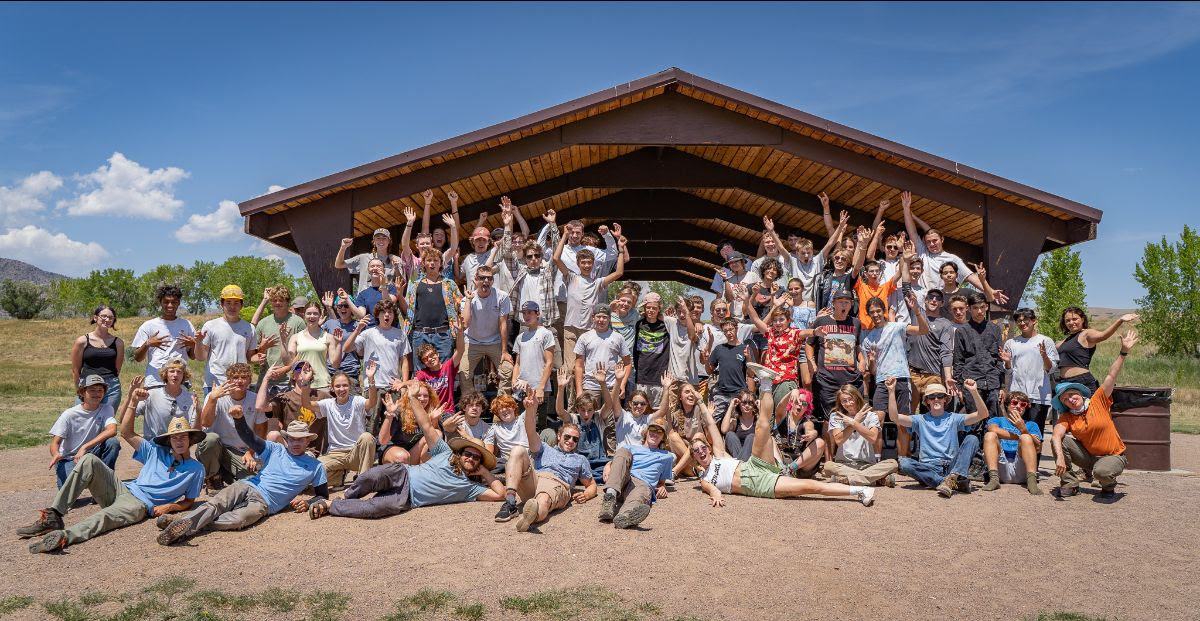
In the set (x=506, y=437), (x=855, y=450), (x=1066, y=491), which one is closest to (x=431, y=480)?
(x=506, y=437)

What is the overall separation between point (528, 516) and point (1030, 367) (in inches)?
232

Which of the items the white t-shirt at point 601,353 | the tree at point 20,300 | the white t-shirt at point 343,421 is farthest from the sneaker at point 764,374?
the tree at point 20,300

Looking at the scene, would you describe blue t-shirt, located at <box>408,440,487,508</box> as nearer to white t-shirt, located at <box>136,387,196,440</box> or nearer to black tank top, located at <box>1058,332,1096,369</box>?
white t-shirt, located at <box>136,387,196,440</box>

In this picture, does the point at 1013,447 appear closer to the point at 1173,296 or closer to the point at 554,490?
the point at 554,490

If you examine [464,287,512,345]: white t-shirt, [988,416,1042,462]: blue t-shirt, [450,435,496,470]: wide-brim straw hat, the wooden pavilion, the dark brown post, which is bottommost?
[450,435,496,470]: wide-brim straw hat

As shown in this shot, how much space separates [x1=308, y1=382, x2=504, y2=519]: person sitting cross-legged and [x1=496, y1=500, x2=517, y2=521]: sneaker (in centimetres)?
48

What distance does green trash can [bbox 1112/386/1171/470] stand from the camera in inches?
350

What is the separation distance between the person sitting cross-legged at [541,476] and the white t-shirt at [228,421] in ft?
8.98

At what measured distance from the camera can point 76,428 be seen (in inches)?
292

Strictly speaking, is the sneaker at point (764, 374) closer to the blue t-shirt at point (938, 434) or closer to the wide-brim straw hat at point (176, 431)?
the blue t-shirt at point (938, 434)

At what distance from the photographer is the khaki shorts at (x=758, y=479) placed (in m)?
7.57

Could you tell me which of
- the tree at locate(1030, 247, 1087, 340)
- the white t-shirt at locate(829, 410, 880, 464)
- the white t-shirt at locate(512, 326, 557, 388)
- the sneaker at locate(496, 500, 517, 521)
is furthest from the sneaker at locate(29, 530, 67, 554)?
the tree at locate(1030, 247, 1087, 340)

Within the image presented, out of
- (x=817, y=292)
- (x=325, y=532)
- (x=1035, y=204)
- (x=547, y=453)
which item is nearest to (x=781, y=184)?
(x=817, y=292)

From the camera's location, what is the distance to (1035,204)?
9969mm
